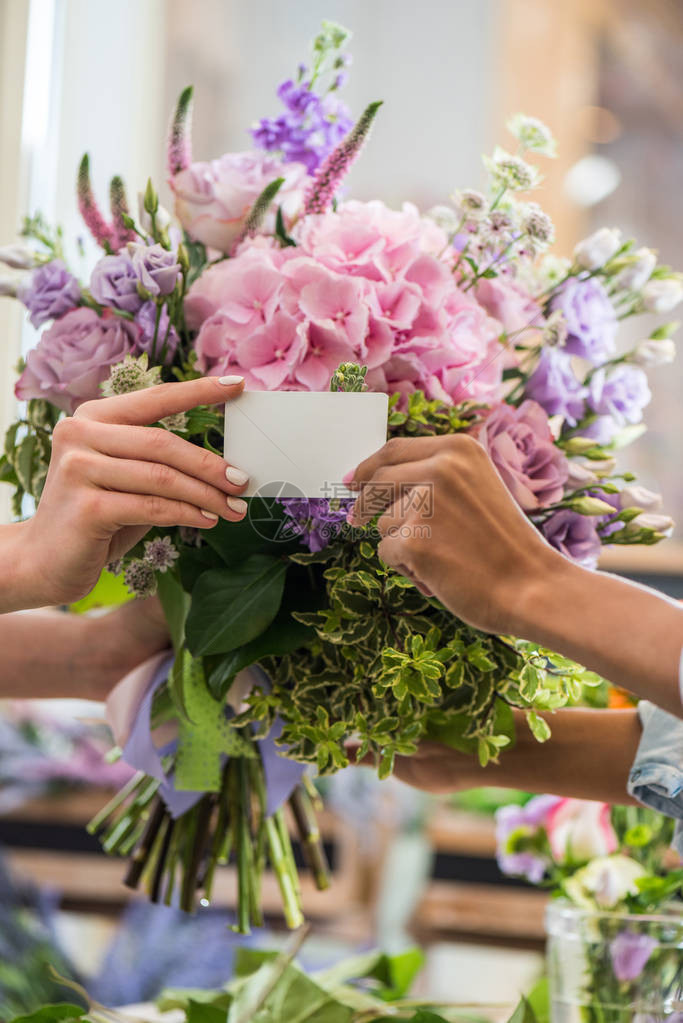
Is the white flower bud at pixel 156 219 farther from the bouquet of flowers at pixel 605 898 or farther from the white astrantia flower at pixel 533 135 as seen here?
the bouquet of flowers at pixel 605 898

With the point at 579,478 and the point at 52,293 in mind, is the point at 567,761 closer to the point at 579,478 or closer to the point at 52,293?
the point at 579,478

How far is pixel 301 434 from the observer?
52 centimetres

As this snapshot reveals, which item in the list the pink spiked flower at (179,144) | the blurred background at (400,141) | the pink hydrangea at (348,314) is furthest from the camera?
the blurred background at (400,141)

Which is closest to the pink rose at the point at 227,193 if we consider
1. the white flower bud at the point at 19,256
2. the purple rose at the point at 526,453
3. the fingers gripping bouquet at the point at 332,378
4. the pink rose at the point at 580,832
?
the fingers gripping bouquet at the point at 332,378

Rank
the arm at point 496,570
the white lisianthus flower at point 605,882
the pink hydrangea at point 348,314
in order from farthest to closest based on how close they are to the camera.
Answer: the white lisianthus flower at point 605,882
the pink hydrangea at point 348,314
the arm at point 496,570

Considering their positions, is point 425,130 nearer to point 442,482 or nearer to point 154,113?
point 154,113

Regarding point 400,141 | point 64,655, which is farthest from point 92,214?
point 400,141

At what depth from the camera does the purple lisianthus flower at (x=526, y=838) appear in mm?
897

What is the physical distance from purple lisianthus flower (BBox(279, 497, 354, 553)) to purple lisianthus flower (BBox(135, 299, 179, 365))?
14 centimetres

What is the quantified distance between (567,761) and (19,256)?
55 centimetres

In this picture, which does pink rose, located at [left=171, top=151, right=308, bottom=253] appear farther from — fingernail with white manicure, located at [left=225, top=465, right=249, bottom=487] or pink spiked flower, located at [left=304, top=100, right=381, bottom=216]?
fingernail with white manicure, located at [left=225, top=465, right=249, bottom=487]

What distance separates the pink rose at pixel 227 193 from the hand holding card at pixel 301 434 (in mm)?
203

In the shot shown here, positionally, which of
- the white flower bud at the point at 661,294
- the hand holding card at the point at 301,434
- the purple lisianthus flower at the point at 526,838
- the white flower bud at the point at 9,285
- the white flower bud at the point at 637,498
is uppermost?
the white flower bud at the point at 661,294

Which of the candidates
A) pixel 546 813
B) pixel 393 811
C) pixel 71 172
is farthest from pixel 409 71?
pixel 546 813
